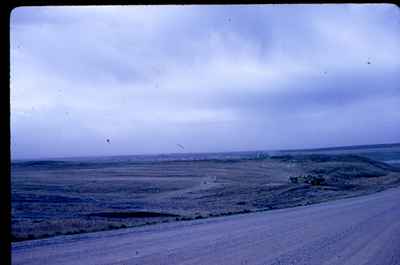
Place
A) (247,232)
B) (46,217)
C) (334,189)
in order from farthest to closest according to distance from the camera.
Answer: (334,189)
(46,217)
(247,232)

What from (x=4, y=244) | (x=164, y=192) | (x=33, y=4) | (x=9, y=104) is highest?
(x=33, y=4)

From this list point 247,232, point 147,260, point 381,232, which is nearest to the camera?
point 147,260

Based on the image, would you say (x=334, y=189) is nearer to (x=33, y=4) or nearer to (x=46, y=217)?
(x=46, y=217)

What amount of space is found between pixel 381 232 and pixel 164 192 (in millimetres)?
17217

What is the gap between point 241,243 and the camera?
10398 mm

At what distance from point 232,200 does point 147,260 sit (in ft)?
44.0

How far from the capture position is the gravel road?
345 inches

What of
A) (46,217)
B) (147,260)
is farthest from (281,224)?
(46,217)

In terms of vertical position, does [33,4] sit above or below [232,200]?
above

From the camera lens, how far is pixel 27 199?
21328mm

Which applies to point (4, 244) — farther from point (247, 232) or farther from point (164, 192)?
point (164, 192)

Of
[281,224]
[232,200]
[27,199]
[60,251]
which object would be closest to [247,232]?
[281,224]

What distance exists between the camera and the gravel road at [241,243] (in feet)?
28.7

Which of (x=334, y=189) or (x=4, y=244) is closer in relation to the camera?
(x=4, y=244)
